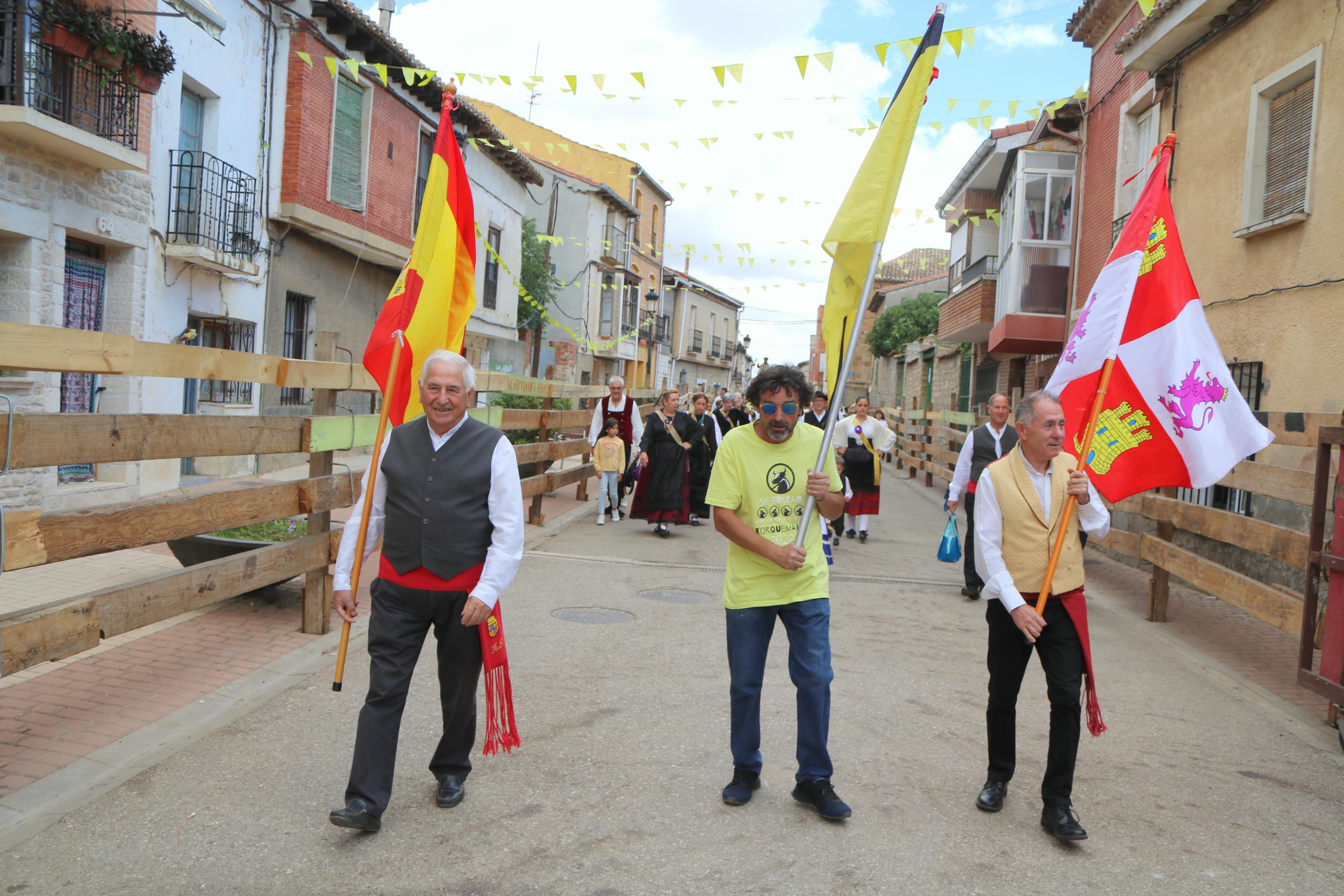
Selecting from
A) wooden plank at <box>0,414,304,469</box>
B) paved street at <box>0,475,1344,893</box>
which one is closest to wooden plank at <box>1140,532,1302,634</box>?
paved street at <box>0,475,1344,893</box>

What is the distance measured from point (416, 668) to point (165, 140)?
10014mm

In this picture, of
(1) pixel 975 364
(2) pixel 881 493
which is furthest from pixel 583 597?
(1) pixel 975 364

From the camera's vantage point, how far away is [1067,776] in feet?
12.4

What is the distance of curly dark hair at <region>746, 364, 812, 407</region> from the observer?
395 centimetres

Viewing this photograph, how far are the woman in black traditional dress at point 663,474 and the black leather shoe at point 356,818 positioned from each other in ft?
27.3

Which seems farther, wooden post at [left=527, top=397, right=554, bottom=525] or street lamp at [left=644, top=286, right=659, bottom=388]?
street lamp at [left=644, top=286, right=659, bottom=388]

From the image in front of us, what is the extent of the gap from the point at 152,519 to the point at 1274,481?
22.4ft

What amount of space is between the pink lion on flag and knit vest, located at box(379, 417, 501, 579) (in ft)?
10.2

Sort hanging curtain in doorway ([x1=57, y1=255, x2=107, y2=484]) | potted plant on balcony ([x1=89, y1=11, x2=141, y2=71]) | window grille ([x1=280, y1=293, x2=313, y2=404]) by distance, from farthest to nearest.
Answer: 1. window grille ([x1=280, y1=293, x2=313, y2=404])
2. hanging curtain in doorway ([x1=57, y1=255, x2=107, y2=484])
3. potted plant on balcony ([x1=89, y1=11, x2=141, y2=71])

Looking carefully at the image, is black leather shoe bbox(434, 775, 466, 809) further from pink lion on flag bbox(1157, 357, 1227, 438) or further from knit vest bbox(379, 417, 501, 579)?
pink lion on flag bbox(1157, 357, 1227, 438)

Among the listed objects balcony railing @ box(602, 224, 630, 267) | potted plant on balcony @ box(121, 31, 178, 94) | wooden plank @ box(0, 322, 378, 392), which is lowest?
wooden plank @ box(0, 322, 378, 392)

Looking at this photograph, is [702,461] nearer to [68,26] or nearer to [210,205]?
[210,205]

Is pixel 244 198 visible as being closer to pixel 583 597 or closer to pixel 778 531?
pixel 583 597

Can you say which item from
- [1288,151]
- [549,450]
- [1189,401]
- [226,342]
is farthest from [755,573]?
[226,342]
